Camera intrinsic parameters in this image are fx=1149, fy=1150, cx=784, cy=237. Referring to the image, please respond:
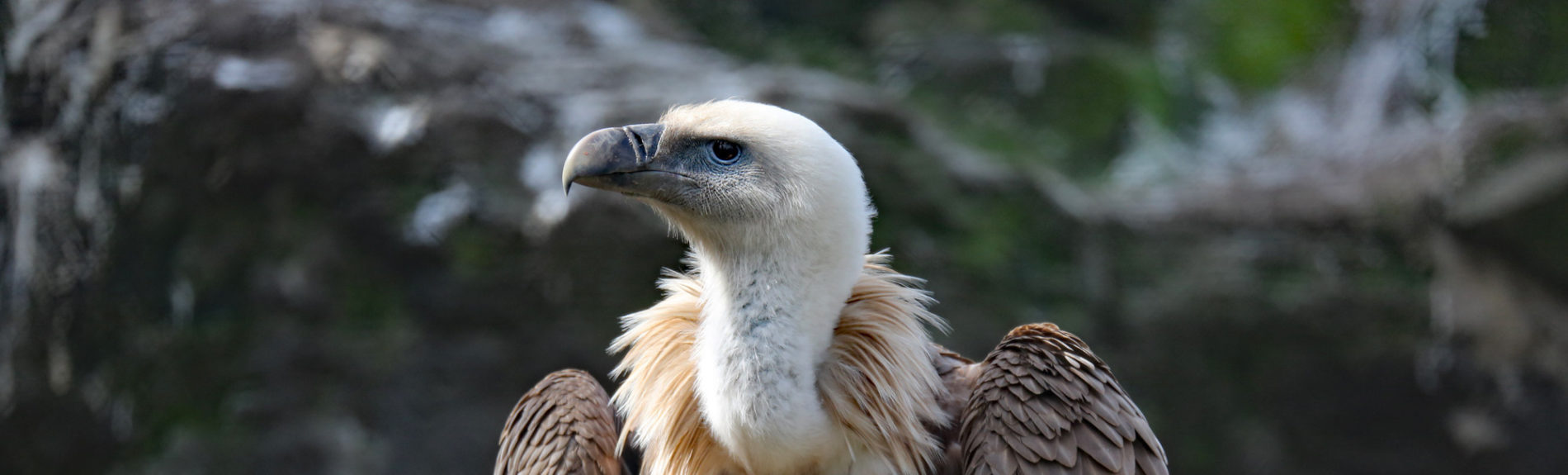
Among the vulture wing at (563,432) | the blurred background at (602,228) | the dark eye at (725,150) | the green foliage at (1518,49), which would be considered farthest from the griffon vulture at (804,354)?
the green foliage at (1518,49)

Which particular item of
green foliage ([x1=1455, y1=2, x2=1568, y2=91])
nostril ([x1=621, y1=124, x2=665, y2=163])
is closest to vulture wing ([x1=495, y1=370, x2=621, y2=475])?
nostril ([x1=621, y1=124, x2=665, y2=163])

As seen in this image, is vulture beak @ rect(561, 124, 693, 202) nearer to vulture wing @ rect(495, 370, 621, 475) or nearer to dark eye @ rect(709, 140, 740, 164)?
dark eye @ rect(709, 140, 740, 164)

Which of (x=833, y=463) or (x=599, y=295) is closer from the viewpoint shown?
(x=833, y=463)

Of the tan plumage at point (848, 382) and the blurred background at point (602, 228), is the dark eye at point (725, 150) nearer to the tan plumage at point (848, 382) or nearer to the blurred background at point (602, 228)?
the tan plumage at point (848, 382)

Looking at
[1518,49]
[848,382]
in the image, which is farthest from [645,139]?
[1518,49]

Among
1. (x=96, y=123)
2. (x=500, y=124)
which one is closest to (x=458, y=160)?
(x=500, y=124)

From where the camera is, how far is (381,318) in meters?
5.47

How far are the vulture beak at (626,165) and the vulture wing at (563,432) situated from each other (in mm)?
574

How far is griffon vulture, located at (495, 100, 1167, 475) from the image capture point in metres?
2.12

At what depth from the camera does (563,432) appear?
2.51 metres

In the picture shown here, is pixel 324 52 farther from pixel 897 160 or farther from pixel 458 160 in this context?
pixel 897 160

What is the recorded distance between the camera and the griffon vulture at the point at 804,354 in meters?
2.12

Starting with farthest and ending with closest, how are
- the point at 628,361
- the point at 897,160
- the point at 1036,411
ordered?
the point at 897,160
the point at 628,361
the point at 1036,411

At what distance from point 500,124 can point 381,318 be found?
3.55ft
